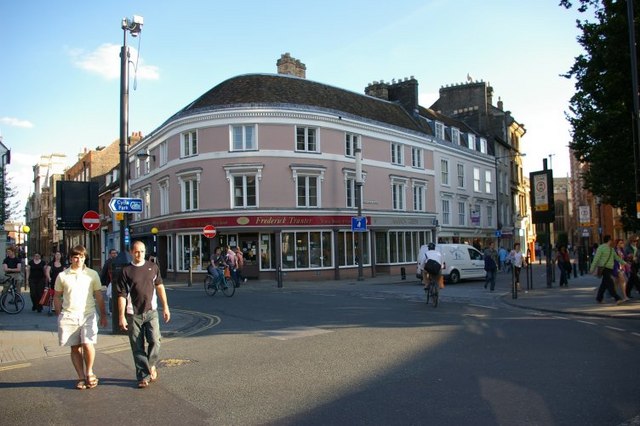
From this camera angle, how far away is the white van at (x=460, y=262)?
86.2 feet

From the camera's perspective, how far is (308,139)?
102 feet

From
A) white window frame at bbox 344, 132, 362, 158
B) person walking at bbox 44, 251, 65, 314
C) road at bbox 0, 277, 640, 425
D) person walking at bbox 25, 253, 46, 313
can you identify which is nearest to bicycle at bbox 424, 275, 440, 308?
road at bbox 0, 277, 640, 425

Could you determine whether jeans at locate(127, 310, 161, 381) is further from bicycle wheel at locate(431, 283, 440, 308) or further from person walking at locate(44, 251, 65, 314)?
bicycle wheel at locate(431, 283, 440, 308)

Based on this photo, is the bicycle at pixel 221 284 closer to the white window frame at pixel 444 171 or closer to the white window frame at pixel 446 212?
the white window frame at pixel 446 212

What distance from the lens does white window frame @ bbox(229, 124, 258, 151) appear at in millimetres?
29891

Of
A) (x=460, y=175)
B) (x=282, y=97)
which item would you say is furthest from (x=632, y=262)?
(x=460, y=175)

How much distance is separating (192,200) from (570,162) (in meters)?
101

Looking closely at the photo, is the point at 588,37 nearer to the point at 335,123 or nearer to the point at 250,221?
the point at 335,123

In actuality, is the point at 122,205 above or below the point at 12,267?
above

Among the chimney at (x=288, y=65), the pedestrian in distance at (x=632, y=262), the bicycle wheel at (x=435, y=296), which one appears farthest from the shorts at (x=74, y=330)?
the chimney at (x=288, y=65)

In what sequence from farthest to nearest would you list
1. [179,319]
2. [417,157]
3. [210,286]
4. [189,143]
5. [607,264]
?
[417,157] → [189,143] → [210,286] → [607,264] → [179,319]

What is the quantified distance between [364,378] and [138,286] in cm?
304

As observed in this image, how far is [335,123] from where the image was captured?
105 feet

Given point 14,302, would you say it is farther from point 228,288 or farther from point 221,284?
point 228,288
